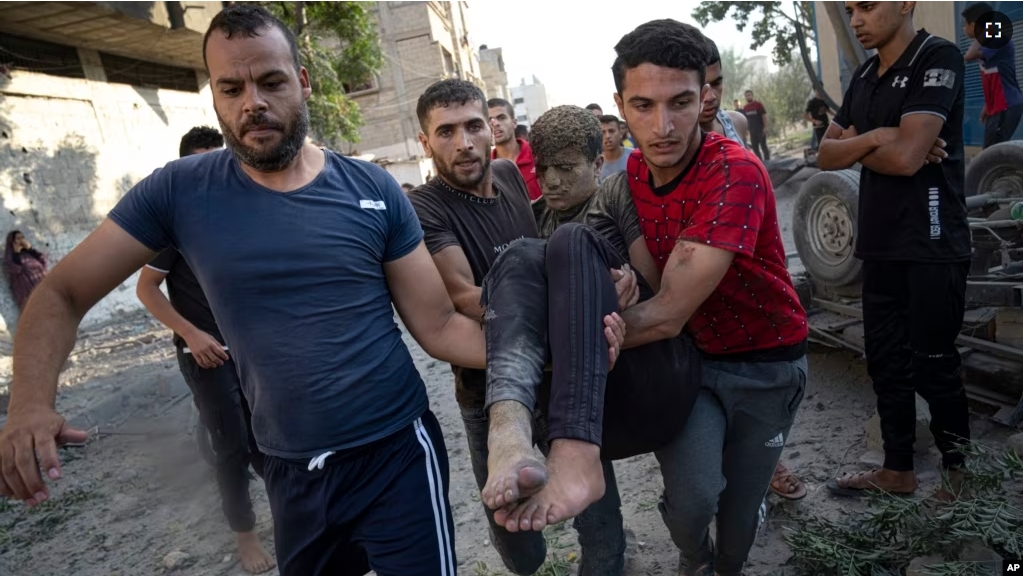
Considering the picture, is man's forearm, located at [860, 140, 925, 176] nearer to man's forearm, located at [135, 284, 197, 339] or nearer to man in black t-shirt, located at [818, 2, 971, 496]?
man in black t-shirt, located at [818, 2, 971, 496]

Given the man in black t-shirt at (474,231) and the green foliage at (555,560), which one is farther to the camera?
the green foliage at (555,560)

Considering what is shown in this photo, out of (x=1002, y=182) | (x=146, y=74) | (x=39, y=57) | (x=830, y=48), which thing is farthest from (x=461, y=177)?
(x=830, y=48)

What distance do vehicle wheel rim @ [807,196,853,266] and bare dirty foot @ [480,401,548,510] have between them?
10.3 feet

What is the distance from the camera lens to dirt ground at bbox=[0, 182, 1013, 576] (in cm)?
315

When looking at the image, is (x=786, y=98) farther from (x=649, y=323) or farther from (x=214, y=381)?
(x=649, y=323)

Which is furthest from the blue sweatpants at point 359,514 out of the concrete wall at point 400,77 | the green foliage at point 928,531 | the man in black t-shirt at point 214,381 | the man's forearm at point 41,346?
the concrete wall at point 400,77

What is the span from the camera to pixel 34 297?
5.83ft

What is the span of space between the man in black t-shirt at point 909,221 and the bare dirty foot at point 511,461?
1.97 meters

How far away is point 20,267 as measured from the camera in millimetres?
8438

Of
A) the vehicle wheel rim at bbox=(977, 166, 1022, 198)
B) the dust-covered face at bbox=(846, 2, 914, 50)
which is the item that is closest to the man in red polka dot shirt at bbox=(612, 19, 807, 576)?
the dust-covered face at bbox=(846, 2, 914, 50)

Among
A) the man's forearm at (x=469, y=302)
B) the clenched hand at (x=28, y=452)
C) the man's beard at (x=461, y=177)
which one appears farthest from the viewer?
the man's beard at (x=461, y=177)

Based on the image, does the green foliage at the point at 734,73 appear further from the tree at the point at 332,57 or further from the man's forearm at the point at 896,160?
the man's forearm at the point at 896,160

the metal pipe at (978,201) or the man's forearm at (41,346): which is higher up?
the man's forearm at (41,346)

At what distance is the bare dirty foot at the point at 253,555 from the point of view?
333cm
